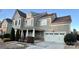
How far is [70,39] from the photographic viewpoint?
1.88 metres

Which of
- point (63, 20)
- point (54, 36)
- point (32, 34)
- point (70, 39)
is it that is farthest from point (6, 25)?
point (70, 39)

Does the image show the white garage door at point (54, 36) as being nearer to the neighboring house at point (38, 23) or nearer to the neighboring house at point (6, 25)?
the neighboring house at point (38, 23)

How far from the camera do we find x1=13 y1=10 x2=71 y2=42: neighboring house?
1.89 m

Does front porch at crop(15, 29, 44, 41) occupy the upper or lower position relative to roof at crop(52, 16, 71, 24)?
lower

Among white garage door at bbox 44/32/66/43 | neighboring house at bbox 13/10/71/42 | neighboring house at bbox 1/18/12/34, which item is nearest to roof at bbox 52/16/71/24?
neighboring house at bbox 13/10/71/42

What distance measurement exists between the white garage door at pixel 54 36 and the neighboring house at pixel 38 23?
0.13 feet

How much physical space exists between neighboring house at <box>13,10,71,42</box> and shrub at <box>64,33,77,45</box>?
65 millimetres

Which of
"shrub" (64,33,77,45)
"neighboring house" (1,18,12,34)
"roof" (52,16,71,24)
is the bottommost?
"shrub" (64,33,77,45)

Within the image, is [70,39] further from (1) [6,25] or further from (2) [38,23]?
(1) [6,25]

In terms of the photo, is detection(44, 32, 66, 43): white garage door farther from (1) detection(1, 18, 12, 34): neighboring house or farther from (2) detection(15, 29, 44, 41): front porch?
(1) detection(1, 18, 12, 34): neighboring house

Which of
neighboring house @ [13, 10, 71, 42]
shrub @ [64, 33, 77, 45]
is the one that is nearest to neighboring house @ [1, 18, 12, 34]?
neighboring house @ [13, 10, 71, 42]

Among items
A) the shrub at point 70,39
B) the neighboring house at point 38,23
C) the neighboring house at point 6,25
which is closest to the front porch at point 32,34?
the neighboring house at point 38,23
